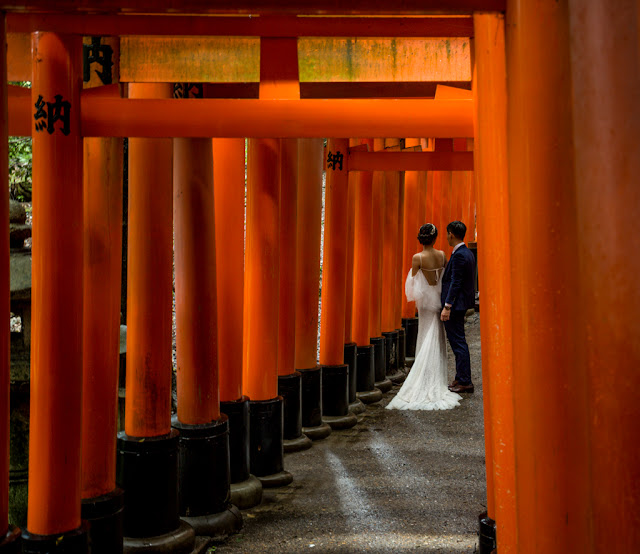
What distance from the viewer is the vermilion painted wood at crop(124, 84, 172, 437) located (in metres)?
4.41

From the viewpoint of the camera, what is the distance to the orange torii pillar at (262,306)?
6.09 m

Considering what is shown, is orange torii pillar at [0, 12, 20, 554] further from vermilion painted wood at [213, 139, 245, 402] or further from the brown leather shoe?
the brown leather shoe

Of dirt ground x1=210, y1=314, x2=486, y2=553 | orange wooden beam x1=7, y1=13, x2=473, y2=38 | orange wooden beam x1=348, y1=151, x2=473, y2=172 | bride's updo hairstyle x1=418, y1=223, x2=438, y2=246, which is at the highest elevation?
orange wooden beam x1=348, y1=151, x2=473, y2=172

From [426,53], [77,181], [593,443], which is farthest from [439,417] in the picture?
[593,443]

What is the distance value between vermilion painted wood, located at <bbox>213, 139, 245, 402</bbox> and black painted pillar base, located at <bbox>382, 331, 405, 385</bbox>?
5.25 metres

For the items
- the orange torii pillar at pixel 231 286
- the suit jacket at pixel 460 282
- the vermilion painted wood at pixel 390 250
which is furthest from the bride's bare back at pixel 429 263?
the orange torii pillar at pixel 231 286

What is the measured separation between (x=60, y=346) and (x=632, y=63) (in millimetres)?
2535

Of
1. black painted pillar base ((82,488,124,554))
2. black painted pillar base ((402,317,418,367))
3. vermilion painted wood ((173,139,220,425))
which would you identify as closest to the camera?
black painted pillar base ((82,488,124,554))

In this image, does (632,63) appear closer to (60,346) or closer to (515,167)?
(515,167)

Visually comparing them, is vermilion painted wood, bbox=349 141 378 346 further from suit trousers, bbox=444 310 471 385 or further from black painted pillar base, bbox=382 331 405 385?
black painted pillar base, bbox=382 331 405 385

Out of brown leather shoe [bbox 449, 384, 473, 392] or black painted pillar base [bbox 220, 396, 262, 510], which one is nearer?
black painted pillar base [bbox 220, 396, 262, 510]

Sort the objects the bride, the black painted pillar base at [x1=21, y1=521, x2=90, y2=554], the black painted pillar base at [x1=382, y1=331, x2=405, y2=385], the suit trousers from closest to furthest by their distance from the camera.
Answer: the black painted pillar base at [x1=21, y1=521, x2=90, y2=554] < the bride < the suit trousers < the black painted pillar base at [x1=382, y1=331, x2=405, y2=385]

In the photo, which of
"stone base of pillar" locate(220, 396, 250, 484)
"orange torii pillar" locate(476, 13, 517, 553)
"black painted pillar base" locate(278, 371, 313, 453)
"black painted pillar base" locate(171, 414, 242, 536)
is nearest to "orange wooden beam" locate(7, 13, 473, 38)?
"orange torii pillar" locate(476, 13, 517, 553)

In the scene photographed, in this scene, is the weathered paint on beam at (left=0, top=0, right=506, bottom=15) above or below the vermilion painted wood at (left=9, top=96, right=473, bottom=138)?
below
